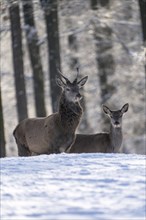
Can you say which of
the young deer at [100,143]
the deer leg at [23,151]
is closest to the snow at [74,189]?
the deer leg at [23,151]

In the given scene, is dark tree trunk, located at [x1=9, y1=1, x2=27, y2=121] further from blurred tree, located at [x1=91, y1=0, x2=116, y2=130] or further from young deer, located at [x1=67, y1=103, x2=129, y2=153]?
young deer, located at [x1=67, y1=103, x2=129, y2=153]

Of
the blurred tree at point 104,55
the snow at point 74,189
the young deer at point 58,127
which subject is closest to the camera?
the snow at point 74,189

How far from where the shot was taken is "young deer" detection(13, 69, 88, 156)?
1502cm

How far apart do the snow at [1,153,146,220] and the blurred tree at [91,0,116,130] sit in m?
19.6

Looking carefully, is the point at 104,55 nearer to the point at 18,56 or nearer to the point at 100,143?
the point at 18,56

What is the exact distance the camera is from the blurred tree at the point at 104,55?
29938 mm

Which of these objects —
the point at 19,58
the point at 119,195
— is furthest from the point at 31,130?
the point at 19,58

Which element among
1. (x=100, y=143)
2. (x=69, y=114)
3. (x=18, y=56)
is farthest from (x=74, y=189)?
(x=18, y=56)

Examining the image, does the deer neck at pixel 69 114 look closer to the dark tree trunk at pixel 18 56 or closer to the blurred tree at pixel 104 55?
the dark tree trunk at pixel 18 56

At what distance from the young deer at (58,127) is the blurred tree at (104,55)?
13540 mm

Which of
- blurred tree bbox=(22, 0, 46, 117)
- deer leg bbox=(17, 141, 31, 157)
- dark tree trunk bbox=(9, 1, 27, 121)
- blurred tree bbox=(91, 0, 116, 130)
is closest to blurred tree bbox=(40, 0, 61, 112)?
blurred tree bbox=(22, 0, 46, 117)

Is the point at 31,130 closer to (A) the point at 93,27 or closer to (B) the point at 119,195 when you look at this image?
(B) the point at 119,195

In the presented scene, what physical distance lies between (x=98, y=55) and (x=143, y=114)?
16.6 feet

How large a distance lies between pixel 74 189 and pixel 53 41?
17.9m
